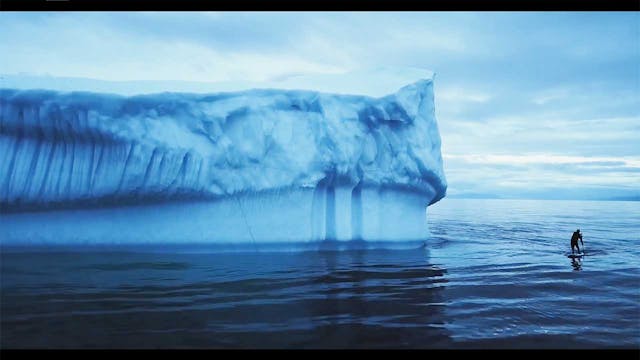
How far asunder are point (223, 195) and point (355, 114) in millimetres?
4230

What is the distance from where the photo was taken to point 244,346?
16.0ft

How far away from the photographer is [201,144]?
37.2ft

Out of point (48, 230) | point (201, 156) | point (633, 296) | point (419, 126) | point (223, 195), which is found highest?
point (419, 126)

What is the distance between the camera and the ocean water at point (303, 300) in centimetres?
526

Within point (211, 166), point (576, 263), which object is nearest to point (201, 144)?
point (211, 166)

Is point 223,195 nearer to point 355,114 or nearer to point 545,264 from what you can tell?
point 355,114

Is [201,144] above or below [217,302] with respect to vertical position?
above

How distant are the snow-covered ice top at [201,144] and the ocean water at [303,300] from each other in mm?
1805

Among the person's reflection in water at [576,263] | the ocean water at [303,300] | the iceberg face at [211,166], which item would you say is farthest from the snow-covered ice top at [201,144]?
the person's reflection in water at [576,263]

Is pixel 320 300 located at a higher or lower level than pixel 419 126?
lower

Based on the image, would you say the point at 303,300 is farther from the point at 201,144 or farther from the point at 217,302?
the point at 201,144

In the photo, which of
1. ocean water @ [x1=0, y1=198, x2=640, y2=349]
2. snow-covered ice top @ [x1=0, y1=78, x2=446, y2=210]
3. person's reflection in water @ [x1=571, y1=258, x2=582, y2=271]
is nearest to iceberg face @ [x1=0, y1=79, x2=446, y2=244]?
snow-covered ice top @ [x1=0, y1=78, x2=446, y2=210]

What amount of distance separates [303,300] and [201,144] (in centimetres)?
582
